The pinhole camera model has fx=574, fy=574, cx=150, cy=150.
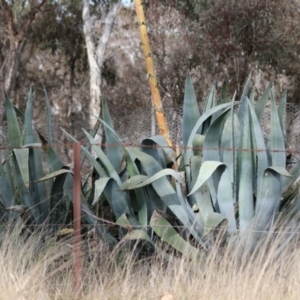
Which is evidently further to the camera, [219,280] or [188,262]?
[188,262]

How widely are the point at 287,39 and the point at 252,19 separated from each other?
1.65m

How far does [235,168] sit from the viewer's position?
4637mm

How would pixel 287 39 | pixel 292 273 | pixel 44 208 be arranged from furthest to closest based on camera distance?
pixel 287 39 < pixel 44 208 < pixel 292 273

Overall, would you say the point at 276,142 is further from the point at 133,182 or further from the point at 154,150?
the point at 133,182

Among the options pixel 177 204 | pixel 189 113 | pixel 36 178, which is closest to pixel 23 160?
pixel 36 178

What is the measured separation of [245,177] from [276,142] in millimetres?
383

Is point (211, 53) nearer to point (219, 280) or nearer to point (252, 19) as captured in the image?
point (252, 19)

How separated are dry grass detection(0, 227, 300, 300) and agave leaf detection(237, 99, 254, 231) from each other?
0.29 meters

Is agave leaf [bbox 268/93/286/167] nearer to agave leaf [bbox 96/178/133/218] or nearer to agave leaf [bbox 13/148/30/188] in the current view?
agave leaf [bbox 96/178/133/218]

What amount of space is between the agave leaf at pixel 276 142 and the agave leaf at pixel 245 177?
180 mm

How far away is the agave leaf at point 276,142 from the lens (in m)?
4.53

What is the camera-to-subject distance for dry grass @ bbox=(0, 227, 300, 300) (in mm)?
3941

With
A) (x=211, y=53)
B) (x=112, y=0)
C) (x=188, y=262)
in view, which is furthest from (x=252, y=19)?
(x=188, y=262)

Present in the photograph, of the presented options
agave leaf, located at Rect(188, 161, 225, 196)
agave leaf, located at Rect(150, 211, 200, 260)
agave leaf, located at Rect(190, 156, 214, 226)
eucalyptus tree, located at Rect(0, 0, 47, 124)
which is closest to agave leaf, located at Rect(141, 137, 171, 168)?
agave leaf, located at Rect(190, 156, 214, 226)
